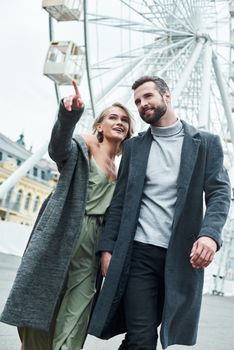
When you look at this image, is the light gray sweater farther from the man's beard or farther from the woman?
the woman

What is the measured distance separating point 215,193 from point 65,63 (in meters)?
11.8

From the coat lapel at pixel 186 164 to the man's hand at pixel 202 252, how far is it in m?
0.15

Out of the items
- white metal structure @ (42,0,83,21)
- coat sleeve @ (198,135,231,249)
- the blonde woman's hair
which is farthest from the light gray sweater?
white metal structure @ (42,0,83,21)

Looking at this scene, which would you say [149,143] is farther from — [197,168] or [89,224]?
[89,224]

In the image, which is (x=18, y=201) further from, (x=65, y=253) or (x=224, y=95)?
(x=65, y=253)

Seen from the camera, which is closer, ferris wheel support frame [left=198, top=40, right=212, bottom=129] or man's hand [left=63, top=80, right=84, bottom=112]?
man's hand [left=63, top=80, right=84, bottom=112]

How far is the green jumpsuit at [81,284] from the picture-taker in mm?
2482

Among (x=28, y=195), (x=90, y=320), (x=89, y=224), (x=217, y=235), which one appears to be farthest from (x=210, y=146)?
(x=28, y=195)

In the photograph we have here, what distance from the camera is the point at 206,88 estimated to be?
12.6 meters

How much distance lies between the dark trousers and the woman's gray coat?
292mm

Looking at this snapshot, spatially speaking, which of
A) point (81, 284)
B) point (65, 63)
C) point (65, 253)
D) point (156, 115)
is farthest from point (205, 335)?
point (65, 63)

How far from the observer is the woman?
8.01 feet

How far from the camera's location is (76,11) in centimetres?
1306

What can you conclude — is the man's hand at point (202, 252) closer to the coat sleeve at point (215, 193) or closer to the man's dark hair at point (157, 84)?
the coat sleeve at point (215, 193)
